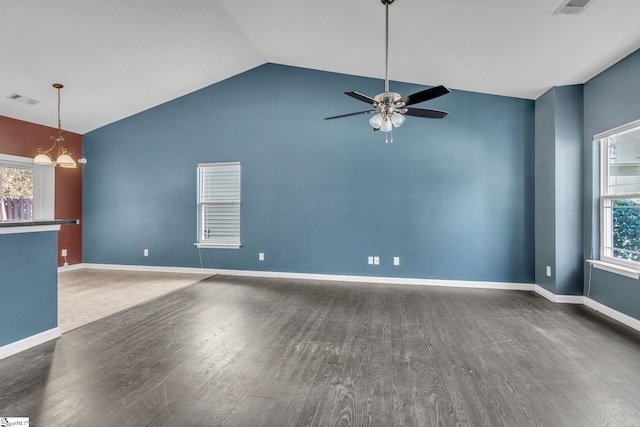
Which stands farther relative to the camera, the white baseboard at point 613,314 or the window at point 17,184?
the window at point 17,184

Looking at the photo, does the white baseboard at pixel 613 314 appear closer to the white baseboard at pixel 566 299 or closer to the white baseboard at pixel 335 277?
the white baseboard at pixel 566 299

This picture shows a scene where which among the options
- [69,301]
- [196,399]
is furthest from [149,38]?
[196,399]

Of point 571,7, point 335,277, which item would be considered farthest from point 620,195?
point 335,277

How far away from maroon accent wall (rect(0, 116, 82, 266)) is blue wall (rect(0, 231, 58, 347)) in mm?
3580

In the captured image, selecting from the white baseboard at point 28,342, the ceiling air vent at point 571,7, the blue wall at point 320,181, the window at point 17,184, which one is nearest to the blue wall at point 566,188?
the blue wall at point 320,181

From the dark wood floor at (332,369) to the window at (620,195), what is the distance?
0.79 m

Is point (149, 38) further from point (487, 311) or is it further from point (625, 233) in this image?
point (625, 233)

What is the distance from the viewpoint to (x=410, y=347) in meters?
2.68

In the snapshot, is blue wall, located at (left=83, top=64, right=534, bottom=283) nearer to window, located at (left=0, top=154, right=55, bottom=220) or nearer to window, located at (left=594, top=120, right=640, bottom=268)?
window, located at (left=0, top=154, right=55, bottom=220)

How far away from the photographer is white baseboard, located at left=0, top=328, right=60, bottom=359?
245 cm

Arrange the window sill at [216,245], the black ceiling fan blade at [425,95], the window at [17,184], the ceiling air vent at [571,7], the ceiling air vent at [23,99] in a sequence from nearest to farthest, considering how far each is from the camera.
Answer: the black ceiling fan blade at [425,95], the ceiling air vent at [571,7], the ceiling air vent at [23,99], the window at [17,184], the window sill at [216,245]

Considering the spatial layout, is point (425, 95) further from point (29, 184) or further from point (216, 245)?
point (29, 184)

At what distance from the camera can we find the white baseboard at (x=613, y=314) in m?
3.12

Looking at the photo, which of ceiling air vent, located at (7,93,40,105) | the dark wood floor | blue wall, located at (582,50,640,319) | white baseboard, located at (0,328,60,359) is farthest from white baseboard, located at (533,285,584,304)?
ceiling air vent, located at (7,93,40,105)
